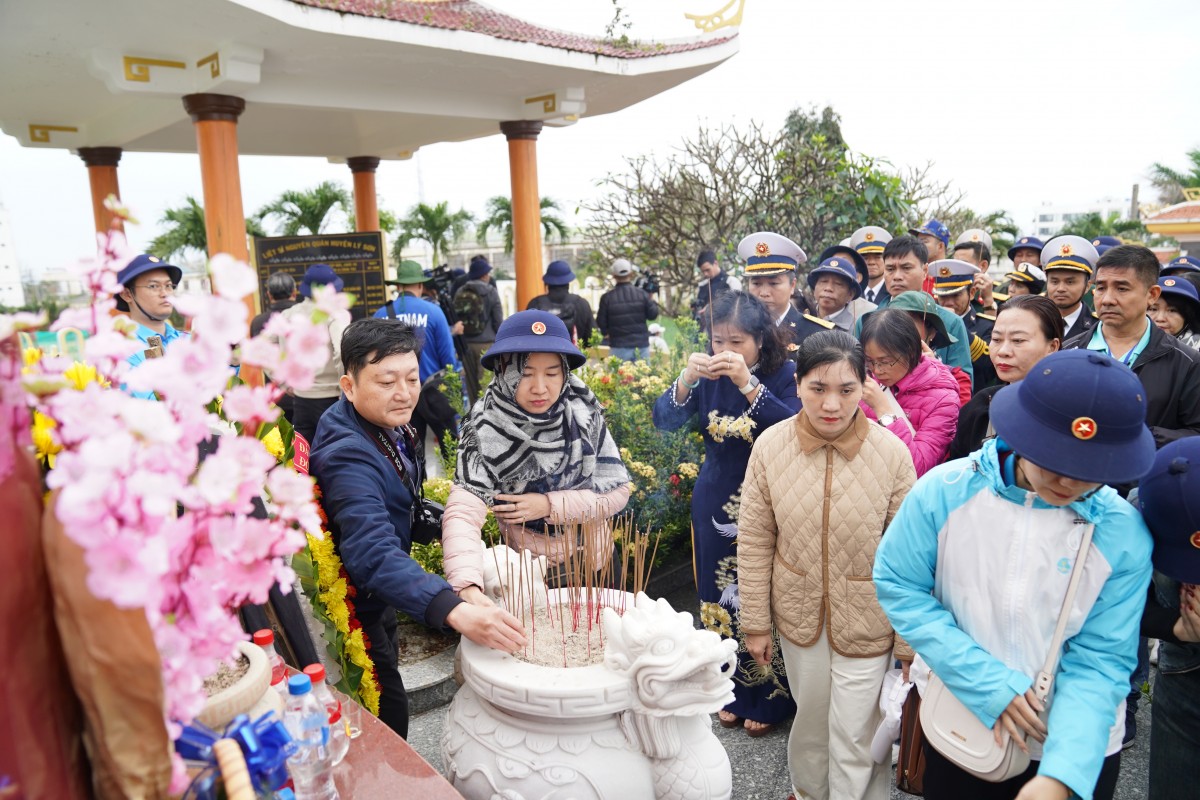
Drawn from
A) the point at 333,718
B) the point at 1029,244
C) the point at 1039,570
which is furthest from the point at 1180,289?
the point at 333,718

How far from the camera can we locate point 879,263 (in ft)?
18.0

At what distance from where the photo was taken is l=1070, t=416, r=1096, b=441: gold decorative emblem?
142cm

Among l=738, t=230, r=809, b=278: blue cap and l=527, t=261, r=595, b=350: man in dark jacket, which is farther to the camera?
l=527, t=261, r=595, b=350: man in dark jacket

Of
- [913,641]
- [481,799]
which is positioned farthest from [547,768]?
[913,641]

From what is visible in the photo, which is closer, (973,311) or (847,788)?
(847,788)

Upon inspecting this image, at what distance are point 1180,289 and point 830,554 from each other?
2269 millimetres

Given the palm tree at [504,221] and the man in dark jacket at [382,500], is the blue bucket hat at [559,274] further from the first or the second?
the palm tree at [504,221]

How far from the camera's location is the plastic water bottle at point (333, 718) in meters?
1.48

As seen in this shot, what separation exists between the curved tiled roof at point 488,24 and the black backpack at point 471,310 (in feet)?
7.53

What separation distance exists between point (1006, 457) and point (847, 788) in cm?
122

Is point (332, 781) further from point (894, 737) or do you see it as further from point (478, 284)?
point (478, 284)

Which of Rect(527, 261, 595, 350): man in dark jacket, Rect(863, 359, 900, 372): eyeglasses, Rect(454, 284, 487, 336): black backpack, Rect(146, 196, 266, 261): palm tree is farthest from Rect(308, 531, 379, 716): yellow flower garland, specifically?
Rect(146, 196, 266, 261): palm tree

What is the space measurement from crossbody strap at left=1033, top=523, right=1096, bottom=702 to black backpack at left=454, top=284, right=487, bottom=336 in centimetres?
643

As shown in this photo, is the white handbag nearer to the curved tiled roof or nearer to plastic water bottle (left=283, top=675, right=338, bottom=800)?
plastic water bottle (left=283, top=675, right=338, bottom=800)
